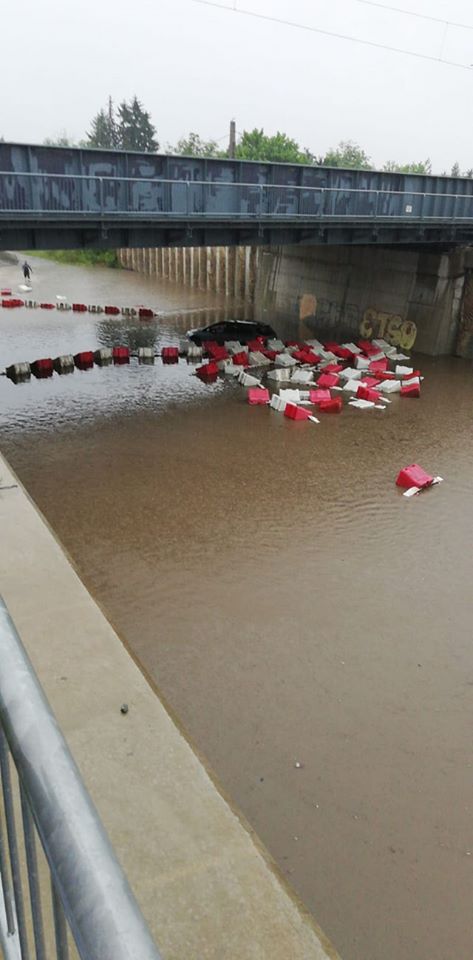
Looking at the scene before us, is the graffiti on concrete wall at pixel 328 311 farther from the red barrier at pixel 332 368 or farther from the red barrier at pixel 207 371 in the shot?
the red barrier at pixel 207 371

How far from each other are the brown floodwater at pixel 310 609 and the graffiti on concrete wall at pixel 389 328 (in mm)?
8474

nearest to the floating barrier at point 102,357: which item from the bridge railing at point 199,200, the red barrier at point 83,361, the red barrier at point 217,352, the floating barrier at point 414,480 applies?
the red barrier at point 83,361

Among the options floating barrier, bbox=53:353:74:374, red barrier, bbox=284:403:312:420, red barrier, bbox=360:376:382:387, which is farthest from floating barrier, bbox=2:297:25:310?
red barrier, bbox=284:403:312:420

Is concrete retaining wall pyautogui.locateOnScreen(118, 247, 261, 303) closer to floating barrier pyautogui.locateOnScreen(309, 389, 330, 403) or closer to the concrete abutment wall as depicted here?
the concrete abutment wall

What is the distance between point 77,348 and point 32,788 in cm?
2711

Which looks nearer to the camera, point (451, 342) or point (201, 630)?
point (201, 630)

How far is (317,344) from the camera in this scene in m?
26.9

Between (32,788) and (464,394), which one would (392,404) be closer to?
(464,394)

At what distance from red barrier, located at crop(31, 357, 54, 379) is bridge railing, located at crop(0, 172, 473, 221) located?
7.29 metres

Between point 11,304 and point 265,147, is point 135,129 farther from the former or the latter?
point 11,304

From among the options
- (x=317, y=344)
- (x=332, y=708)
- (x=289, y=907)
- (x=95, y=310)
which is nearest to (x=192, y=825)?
(x=289, y=907)

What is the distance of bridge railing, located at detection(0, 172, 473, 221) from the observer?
609 inches

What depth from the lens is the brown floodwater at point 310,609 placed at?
18.8ft

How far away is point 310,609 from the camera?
9.42 m
